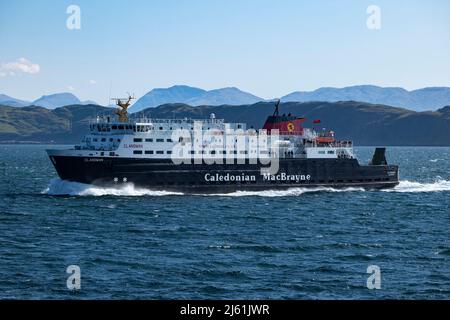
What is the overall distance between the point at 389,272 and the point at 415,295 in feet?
11.5

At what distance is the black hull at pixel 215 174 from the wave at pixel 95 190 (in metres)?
0.36

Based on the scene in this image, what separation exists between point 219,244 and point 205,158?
19.8m

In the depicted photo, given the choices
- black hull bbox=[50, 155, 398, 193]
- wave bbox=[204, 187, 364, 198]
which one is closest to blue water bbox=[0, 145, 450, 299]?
wave bbox=[204, 187, 364, 198]

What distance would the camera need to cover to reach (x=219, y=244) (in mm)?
33125

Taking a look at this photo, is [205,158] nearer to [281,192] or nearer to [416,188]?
[281,192]

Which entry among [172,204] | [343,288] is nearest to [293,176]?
[172,204]

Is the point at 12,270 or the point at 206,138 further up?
the point at 206,138

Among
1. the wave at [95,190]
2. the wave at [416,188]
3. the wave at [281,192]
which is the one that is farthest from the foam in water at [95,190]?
the wave at [416,188]

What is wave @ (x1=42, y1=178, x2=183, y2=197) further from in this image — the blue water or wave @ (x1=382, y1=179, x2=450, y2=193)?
wave @ (x1=382, y1=179, x2=450, y2=193)

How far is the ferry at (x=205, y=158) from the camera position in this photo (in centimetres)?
4984

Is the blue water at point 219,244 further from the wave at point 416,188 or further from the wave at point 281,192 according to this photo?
the wave at point 416,188

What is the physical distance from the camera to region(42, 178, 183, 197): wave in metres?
49.8
